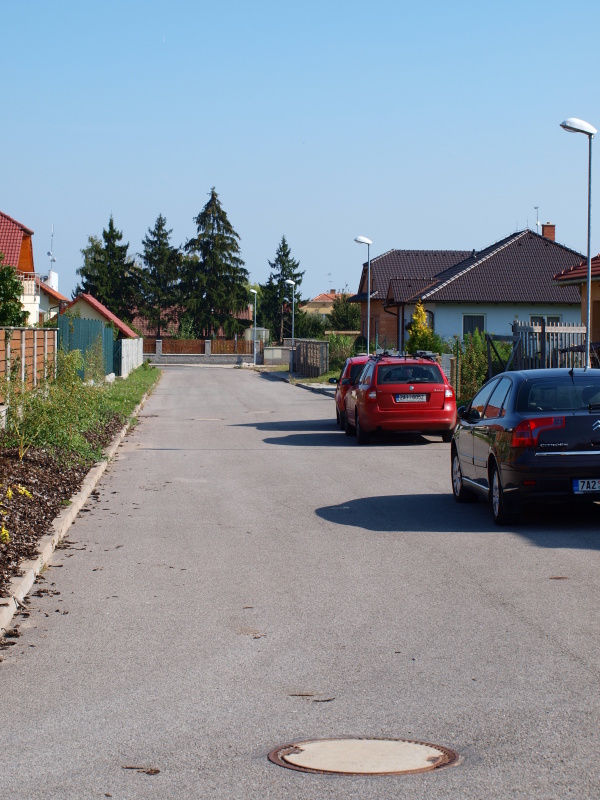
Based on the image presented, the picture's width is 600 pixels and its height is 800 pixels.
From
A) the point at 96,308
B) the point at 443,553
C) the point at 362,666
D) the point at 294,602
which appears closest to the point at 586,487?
the point at 443,553

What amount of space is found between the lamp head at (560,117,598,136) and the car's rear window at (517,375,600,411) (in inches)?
447

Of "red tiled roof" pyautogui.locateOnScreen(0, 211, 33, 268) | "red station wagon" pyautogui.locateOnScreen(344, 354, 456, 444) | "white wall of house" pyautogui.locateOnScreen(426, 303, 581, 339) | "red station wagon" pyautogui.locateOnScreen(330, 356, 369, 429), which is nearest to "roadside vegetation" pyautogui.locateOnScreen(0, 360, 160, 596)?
"red station wagon" pyautogui.locateOnScreen(344, 354, 456, 444)

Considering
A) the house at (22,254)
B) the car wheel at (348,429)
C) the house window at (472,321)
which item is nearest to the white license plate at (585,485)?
the car wheel at (348,429)

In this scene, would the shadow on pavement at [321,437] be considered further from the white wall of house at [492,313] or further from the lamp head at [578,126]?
the white wall of house at [492,313]

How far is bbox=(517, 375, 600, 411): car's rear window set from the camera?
33.8ft

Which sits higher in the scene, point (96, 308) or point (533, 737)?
point (96, 308)

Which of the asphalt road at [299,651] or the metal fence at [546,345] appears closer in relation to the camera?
the asphalt road at [299,651]

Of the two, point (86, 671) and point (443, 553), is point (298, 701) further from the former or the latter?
point (443, 553)

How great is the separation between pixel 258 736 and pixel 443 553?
4.54m

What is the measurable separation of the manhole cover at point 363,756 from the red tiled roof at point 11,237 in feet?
146

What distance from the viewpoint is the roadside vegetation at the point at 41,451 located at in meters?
9.10

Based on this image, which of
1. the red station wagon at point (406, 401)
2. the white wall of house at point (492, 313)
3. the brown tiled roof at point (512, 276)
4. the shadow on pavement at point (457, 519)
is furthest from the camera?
the white wall of house at point (492, 313)

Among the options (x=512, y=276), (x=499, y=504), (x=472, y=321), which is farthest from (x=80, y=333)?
(x=499, y=504)

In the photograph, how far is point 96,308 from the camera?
65.6m
